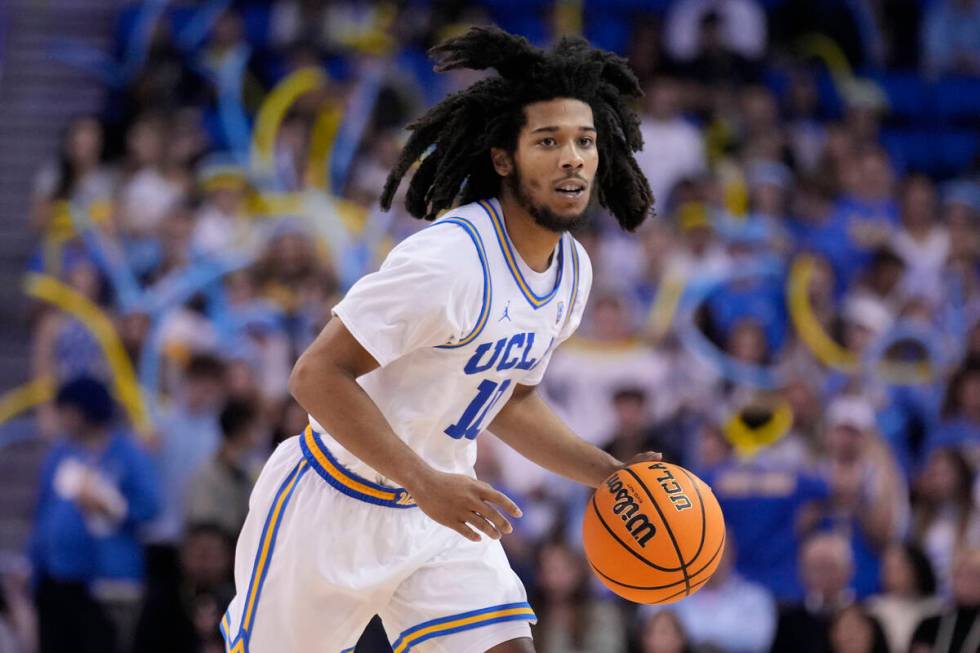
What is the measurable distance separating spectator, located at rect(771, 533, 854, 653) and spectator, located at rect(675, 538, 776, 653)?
0.17 m

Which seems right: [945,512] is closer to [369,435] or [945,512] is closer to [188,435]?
[188,435]

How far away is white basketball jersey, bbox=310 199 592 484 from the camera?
4180 millimetres


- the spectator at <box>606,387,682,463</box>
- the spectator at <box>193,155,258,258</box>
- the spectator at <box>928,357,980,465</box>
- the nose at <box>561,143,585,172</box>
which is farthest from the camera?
the spectator at <box>193,155,258,258</box>

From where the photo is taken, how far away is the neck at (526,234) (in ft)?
14.9

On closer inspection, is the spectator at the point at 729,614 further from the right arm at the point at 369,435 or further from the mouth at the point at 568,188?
the right arm at the point at 369,435

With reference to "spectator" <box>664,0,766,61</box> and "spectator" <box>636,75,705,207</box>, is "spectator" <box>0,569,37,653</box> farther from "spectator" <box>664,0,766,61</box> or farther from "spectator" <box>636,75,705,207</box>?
"spectator" <box>664,0,766,61</box>

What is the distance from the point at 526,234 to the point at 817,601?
12.0ft

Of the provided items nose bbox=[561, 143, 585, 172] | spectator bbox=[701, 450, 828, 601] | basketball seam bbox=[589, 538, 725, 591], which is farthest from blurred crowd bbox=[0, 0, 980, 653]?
nose bbox=[561, 143, 585, 172]

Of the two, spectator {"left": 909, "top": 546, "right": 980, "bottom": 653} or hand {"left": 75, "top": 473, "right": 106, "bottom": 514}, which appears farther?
hand {"left": 75, "top": 473, "right": 106, "bottom": 514}

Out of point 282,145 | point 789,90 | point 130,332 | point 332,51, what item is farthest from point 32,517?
point 789,90

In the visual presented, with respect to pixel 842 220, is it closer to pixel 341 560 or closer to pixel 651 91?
pixel 651 91

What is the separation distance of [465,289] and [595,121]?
0.76 meters

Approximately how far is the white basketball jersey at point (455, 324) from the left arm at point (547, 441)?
0.18 metres

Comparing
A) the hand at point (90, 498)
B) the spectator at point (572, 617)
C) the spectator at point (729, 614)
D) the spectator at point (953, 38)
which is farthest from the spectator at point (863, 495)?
the spectator at point (953, 38)
